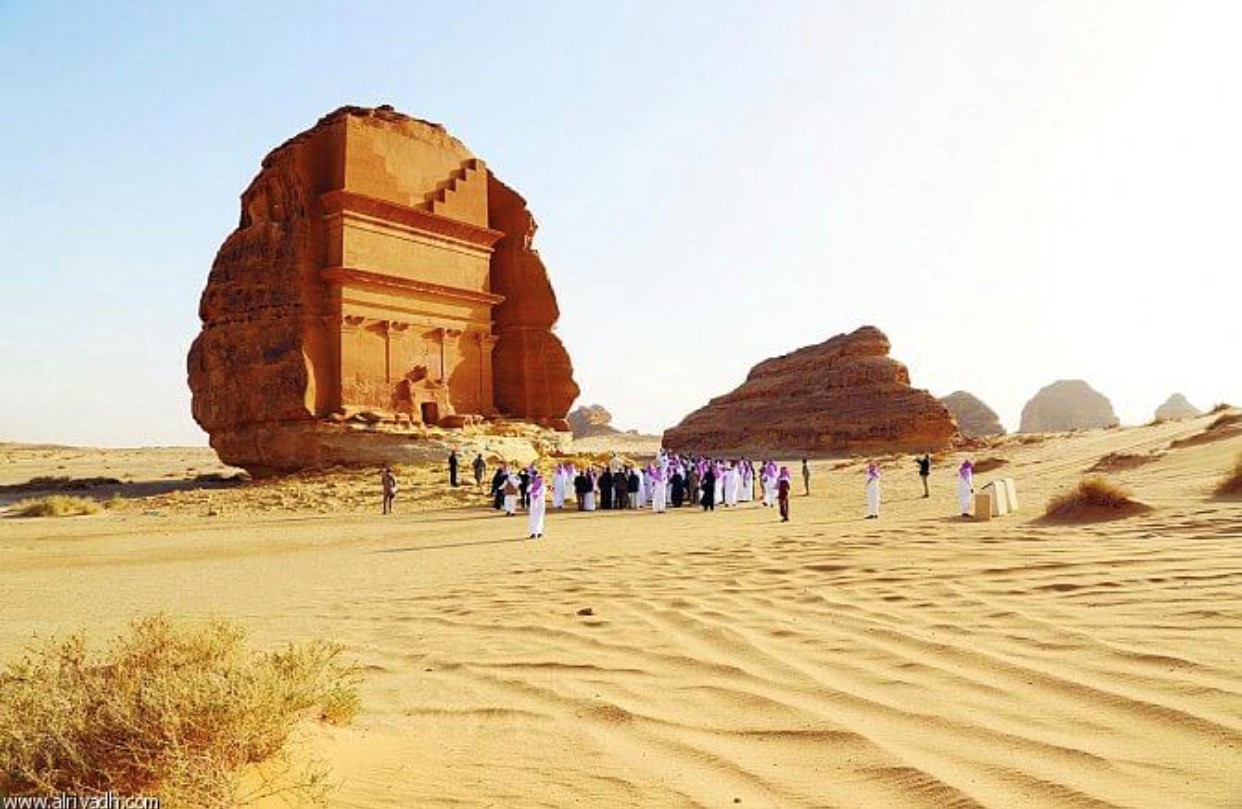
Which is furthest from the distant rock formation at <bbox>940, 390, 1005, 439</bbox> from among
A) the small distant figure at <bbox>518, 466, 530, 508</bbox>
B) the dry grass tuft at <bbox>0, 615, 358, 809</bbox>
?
the dry grass tuft at <bbox>0, 615, 358, 809</bbox>

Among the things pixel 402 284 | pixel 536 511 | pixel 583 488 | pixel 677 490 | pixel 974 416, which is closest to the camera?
pixel 536 511

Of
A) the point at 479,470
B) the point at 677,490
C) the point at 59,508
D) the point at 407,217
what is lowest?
the point at 677,490

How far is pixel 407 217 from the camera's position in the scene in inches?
1070

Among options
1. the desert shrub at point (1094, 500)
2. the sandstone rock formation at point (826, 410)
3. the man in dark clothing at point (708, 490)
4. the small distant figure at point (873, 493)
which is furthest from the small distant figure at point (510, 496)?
the sandstone rock formation at point (826, 410)

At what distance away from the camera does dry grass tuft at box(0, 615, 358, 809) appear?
2.56 metres

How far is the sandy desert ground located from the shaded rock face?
85277mm

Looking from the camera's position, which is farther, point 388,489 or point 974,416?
point 974,416

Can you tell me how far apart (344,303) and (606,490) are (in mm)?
10531

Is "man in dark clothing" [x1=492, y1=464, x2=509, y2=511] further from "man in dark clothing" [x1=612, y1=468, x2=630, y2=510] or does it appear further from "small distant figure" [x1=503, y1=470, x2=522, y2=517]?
"man in dark clothing" [x1=612, y1=468, x2=630, y2=510]

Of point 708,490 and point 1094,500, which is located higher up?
point 1094,500

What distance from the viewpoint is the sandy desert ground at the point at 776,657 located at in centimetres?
295

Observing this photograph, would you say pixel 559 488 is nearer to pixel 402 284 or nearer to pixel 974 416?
pixel 402 284

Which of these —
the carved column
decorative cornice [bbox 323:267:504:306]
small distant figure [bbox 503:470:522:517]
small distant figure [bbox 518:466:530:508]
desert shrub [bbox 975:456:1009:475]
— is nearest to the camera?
small distant figure [bbox 503:470:522:517]

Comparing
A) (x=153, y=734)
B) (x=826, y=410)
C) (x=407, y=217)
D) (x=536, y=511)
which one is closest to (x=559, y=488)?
(x=536, y=511)
